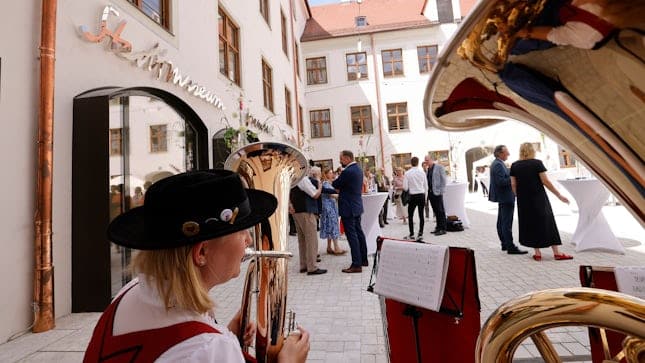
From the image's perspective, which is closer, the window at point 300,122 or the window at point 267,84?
the window at point 267,84

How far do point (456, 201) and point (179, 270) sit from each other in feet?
28.3

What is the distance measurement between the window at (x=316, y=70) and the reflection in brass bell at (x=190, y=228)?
70.2 feet

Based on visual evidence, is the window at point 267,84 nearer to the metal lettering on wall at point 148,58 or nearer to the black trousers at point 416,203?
the metal lettering on wall at point 148,58

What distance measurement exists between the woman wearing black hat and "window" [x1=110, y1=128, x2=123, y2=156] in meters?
3.63

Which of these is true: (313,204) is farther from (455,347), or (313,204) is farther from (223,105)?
(223,105)

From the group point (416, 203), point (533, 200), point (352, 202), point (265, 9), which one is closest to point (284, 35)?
point (265, 9)

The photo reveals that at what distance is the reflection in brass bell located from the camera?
88cm

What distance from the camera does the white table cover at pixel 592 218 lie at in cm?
520

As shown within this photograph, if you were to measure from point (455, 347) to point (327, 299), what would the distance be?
2071 millimetres

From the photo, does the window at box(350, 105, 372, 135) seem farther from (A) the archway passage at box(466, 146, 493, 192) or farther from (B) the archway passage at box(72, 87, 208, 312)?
(B) the archway passage at box(72, 87, 208, 312)

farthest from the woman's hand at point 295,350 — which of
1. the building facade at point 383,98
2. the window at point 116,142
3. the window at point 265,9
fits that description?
the building facade at point 383,98

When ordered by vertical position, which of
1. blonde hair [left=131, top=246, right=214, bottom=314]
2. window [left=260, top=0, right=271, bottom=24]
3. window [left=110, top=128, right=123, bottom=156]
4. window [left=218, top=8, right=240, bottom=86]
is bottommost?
blonde hair [left=131, top=246, right=214, bottom=314]

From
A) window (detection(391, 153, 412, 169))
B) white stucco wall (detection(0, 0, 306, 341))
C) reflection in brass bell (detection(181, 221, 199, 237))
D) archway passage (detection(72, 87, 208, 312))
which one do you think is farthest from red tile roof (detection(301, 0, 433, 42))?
reflection in brass bell (detection(181, 221, 199, 237))

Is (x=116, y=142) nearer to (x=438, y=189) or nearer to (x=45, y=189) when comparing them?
(x=45, y=189)
